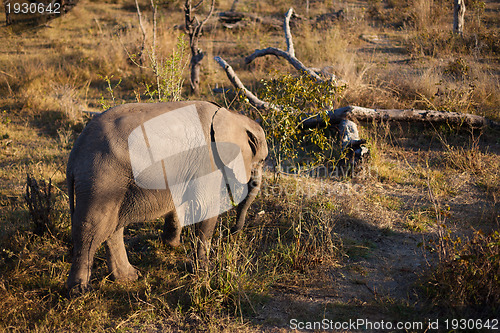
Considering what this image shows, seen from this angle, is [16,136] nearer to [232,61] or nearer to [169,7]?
[232,61]

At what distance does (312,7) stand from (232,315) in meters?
15.5

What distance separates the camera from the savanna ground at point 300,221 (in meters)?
3.85

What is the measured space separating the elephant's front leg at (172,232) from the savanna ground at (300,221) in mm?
119

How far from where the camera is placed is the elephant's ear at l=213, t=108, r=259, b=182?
4.13 metres

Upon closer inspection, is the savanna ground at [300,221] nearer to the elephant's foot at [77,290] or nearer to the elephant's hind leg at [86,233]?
the elephant's foot at [77,290]

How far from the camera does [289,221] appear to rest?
17.3 feet

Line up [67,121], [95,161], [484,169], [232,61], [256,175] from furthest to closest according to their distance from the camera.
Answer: [232,61] < [67,121] < [484,169] < [256,175] < [95,161]

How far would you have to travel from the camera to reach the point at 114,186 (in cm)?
369

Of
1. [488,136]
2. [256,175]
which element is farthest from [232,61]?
[256,175]

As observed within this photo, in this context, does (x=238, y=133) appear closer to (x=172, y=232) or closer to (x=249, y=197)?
(x=249, y=197)

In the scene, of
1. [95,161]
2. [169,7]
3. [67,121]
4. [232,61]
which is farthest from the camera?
[169,7]

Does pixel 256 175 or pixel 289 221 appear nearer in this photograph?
pixel 256 175

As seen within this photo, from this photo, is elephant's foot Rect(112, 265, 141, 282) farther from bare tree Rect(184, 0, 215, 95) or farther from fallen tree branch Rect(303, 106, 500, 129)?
bare tree Rect(184, 0, 215, 95)

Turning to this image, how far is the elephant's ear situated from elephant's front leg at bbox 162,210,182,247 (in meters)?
1.02
